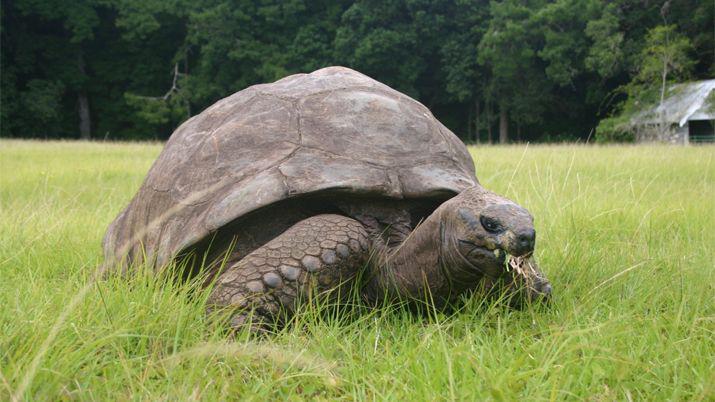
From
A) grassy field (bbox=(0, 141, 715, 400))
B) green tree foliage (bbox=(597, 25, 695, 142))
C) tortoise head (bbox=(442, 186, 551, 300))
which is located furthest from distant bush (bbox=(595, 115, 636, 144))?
tortoise head (bbox=(442, 186, 551, 300))

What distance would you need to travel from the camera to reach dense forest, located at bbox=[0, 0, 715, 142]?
91.1ft

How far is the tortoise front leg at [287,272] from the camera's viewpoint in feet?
6.35

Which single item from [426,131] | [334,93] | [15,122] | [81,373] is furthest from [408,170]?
[15,122]

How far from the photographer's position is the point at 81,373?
142 centimetres

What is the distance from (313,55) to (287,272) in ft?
96.2

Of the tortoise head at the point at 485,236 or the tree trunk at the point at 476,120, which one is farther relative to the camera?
the tree trunk at the point at 476,120

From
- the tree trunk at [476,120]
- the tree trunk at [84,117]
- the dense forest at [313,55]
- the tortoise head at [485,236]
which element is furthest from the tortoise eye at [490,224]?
the tree trunk at [84,117]

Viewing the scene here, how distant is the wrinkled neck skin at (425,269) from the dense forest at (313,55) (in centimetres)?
2634

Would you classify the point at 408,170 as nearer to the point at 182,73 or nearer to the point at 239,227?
the point at 239,227

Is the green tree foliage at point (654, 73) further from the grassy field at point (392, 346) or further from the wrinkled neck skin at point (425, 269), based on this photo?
the wrinkled neck skin at point (425, 269)

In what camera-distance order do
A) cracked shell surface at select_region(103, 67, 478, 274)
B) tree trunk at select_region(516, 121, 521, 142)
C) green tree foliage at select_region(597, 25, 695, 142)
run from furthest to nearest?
tree trunk at select_region(516, 121, 521, 142)
green tree foliage at select_region(597, 25, 695, 142)
cracked shell surface at select_region(103, 67, 478, 274)

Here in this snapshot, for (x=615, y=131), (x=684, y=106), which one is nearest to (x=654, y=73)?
(x=684, y=106)

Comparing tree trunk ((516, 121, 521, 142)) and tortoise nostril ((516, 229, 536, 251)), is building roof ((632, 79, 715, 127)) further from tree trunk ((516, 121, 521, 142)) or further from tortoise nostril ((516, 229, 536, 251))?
tortoise nostril ((516, 229, 536, 251))

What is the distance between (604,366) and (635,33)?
29.3 m
